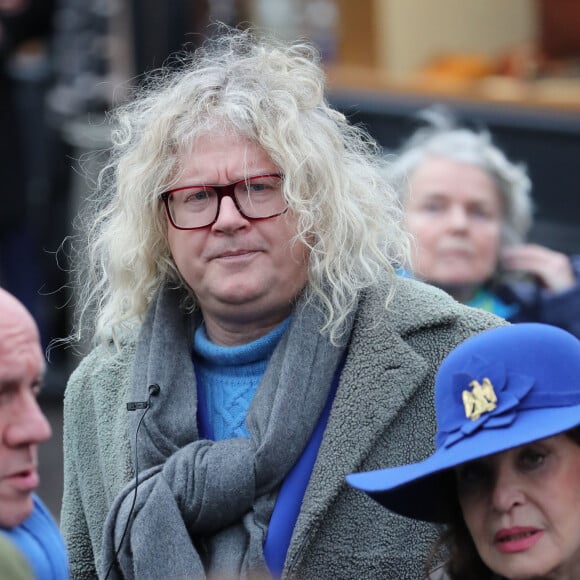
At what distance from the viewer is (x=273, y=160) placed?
292 cm

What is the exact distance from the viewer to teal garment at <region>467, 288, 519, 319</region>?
4395 millimetres

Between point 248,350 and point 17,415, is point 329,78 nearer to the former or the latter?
point 248,350

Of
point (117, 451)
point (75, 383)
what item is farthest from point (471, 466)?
point (75, 383)

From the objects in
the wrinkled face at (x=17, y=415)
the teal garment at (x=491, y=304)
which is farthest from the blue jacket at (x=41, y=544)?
the teal garment at (x=491, y=304)

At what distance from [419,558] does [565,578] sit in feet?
2.07

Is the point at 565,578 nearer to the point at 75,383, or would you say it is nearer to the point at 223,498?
the point at 223,498

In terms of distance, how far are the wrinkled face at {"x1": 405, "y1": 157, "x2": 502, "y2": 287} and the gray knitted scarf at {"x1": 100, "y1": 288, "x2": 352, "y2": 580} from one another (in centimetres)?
165

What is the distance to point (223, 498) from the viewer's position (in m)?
2.77

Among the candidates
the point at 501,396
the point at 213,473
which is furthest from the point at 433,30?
the point at 501,396

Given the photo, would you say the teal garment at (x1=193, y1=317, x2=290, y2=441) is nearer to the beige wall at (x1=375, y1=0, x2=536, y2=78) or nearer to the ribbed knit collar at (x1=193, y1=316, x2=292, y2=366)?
the ribbed knit collar at (x1=193, y1=316, x2=292, y2=366)

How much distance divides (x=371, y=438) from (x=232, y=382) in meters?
0.34

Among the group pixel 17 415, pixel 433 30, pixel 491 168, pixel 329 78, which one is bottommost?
pixel 17 415

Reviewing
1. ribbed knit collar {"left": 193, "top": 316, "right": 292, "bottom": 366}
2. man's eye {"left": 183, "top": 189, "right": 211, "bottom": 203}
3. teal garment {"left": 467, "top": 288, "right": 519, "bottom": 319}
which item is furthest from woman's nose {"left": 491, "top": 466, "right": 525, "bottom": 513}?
teal garment {"left": 467, "top": 288, "right": 519, "bottom": 319}

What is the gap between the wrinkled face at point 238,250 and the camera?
9.53 feet
